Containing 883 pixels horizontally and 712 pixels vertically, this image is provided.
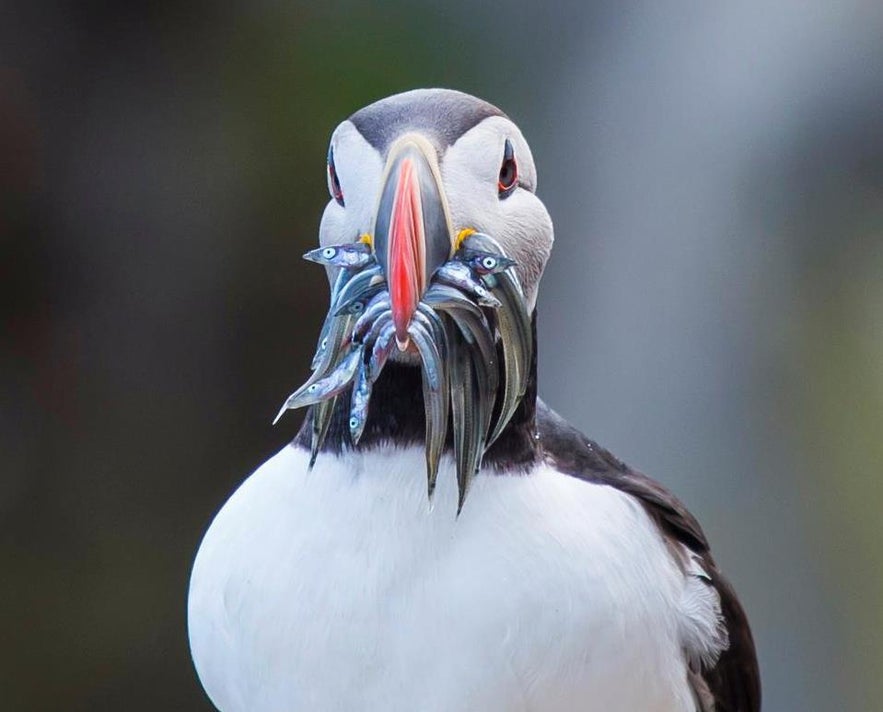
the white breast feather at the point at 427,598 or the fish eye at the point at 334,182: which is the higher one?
the fish eye at the point at 334,182

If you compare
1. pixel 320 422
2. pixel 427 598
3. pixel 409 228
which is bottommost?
pixel 427 598

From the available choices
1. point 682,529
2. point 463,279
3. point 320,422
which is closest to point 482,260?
point 463,279

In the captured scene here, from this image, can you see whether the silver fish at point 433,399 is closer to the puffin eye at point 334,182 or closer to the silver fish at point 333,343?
the silver fish at point 333,343

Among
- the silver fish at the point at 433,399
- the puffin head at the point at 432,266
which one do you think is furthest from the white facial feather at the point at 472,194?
the silver fish at the point at 433,399

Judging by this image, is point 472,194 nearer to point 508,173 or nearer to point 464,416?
point 508,173

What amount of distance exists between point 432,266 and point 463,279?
0.03m

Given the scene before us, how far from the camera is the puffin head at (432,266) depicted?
1083mm

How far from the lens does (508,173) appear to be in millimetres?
1236

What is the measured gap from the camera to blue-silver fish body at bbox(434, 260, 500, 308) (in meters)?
1.09

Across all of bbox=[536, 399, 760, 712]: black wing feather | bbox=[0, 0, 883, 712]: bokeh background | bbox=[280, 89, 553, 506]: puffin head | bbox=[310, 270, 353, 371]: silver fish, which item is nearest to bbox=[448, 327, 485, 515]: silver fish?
bbox=[280, 89, 553, 506]: puffin head

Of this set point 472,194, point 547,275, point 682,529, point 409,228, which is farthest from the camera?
point 547,275

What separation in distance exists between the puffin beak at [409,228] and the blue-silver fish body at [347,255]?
2 centimetres

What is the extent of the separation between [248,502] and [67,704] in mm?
1872

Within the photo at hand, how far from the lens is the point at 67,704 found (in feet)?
9.71
